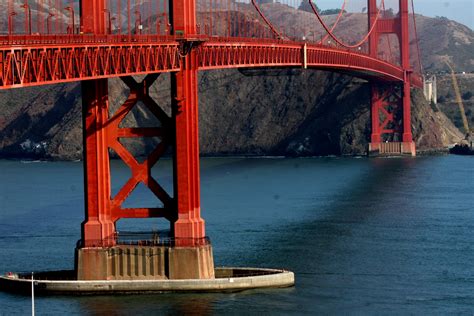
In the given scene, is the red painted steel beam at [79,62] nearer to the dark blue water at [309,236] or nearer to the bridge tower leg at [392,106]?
the dark blue water at [309,236]

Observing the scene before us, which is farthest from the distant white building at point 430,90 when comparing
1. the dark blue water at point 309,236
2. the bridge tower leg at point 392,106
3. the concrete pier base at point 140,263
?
the concrete pier base at point 140,263

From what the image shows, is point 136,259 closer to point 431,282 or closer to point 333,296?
point 333,296

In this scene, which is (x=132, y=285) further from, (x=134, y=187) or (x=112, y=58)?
(x=112, y=58)

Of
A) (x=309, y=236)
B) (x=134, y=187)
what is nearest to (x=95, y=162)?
(x=134, y=187)

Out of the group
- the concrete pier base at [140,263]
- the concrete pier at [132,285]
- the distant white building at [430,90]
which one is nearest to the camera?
the concrete pier at [132,285]

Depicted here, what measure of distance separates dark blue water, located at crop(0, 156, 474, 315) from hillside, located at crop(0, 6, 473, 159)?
21.6 meters

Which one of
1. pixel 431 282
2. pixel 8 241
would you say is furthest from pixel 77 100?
pixel 431 282

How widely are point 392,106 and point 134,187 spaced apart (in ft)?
265

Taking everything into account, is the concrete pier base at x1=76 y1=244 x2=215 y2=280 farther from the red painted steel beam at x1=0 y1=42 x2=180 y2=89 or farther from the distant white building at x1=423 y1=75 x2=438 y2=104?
the distant white building at x1=423 y1=75 x2=438 y2=104

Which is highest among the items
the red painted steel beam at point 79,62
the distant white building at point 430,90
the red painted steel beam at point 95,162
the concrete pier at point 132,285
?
the distant white building at point 430,90

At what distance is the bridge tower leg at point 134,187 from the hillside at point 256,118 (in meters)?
76.0

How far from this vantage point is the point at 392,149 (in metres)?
121

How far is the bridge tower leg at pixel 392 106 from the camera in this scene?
4729 inches

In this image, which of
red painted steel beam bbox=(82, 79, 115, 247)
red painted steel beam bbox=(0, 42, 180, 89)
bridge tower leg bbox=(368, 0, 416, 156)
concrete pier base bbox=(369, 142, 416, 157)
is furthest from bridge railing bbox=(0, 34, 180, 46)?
concrete pier base bbox=(369, 142, 416, 157)
